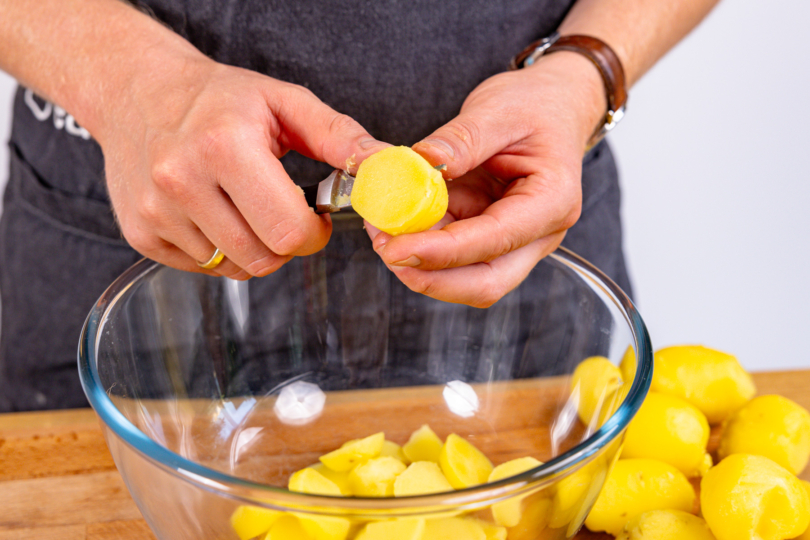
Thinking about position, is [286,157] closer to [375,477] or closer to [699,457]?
[375,477]

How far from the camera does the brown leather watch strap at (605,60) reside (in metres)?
0.91

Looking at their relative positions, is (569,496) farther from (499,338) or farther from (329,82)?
(329,82)

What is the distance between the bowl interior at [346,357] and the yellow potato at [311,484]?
0.39 feet

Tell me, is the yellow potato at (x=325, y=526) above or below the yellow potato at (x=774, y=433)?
above

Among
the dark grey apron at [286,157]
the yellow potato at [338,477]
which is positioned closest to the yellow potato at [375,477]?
the yellow potato at [338,477]


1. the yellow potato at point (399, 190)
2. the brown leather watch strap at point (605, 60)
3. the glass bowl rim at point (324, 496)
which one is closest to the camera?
the glass bowl rim at point (324, 496)

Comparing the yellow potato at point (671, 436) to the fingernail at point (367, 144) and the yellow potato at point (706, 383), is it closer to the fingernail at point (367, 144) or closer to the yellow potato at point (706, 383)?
the yellow potato at point (706, 383)

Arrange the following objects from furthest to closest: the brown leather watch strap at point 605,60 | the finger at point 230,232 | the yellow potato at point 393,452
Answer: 1. the brown leather watch strap at point 605,60
2. the yellow potato at point 393,452
3. the finger at point 230,232

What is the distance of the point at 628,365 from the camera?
2.07 feet

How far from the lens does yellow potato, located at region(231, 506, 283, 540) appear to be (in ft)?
1.54

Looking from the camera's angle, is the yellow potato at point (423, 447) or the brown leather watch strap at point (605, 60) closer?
the yellow potato at point (423, 447)

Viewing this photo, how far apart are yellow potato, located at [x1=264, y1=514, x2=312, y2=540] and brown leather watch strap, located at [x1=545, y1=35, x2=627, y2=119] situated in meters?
0.70

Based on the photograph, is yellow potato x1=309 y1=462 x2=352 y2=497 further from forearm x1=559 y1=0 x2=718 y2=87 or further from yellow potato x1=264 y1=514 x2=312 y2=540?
forearm x1=559 y1=0 x2=718 y2=87

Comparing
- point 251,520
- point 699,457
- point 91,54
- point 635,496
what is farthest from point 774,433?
point 91,54
